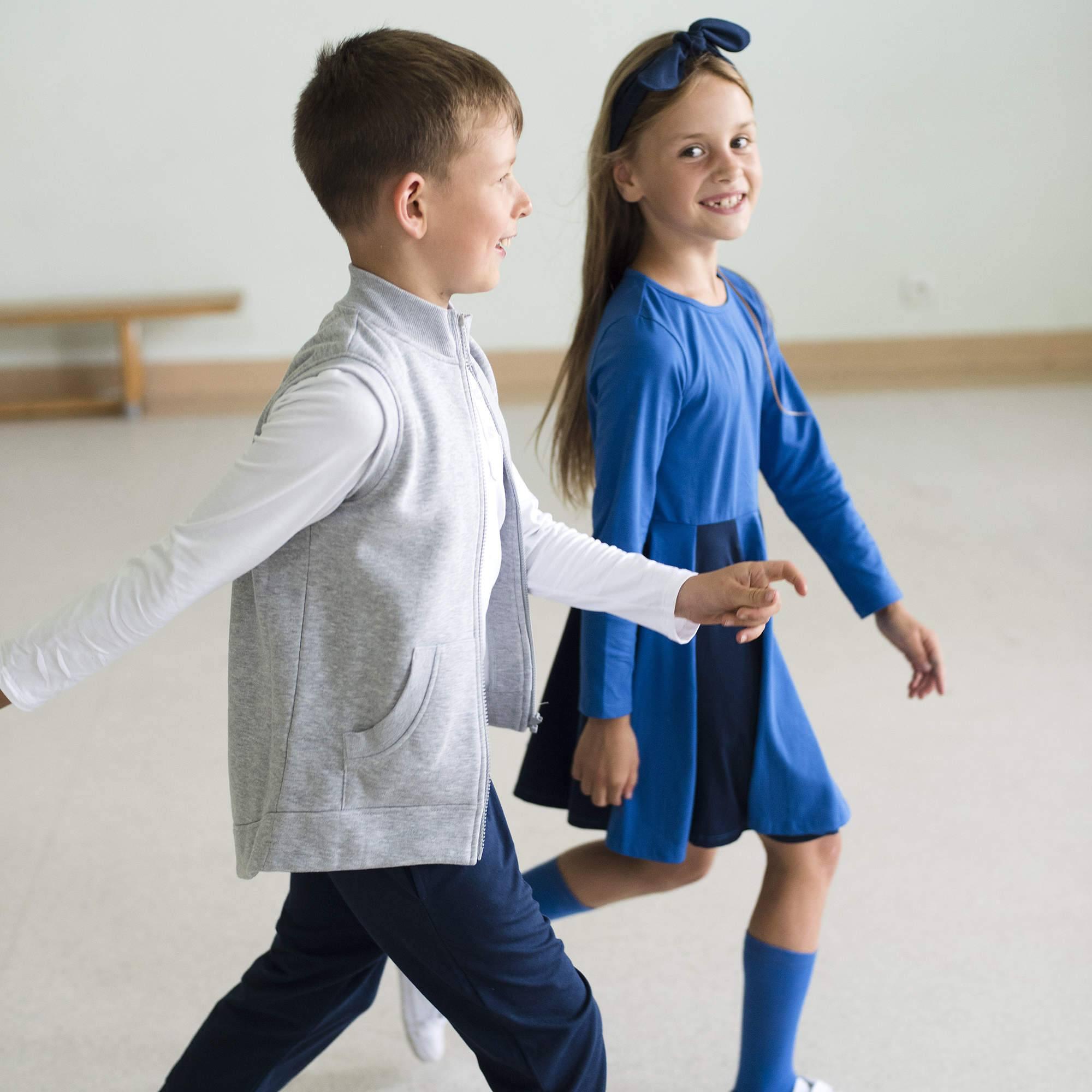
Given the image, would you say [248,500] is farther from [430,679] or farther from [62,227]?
[62,227]

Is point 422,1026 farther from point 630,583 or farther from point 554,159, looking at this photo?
point 554,159

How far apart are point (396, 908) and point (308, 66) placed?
4401 millimetres

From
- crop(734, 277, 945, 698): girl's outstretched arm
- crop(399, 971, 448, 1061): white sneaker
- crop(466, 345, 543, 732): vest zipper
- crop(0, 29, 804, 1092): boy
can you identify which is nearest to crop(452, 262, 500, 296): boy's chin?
crop(0, 29, 804, 1092): boy

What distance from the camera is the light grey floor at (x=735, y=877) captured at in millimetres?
1493

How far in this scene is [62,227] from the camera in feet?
16.2

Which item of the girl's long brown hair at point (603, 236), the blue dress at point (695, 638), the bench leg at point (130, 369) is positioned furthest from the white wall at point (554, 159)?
the blue dress at point (695, 638)

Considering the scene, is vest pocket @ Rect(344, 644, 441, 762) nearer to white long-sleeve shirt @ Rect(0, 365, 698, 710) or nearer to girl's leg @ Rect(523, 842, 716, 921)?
white long-sleeve shirt @ Rect(0, 365, 698, 710)

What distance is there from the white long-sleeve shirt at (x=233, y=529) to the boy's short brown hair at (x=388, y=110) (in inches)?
6.8

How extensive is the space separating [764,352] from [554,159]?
12.5 feet

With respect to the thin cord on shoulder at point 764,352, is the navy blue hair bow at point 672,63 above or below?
above

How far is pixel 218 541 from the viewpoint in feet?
2.89

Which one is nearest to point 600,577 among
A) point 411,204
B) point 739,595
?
point 739,595

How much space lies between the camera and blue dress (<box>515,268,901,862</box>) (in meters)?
1.25

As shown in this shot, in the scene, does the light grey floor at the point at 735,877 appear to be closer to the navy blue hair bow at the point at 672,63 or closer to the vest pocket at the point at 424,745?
the vest pocket at the point at 424,745
